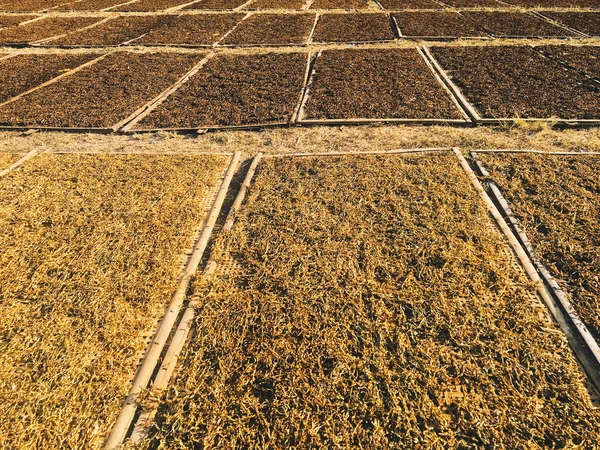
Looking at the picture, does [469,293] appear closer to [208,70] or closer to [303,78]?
[303,78]

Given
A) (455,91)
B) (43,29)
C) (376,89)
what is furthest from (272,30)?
(43,29)

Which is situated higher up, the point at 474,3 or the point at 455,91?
the point at 474,3

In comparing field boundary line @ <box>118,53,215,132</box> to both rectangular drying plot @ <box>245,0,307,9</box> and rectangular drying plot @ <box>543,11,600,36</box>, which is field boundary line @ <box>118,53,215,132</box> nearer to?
rectangular drying plot @ <box>245,0,307,9</box>

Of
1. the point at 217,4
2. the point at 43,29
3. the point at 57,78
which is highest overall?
the point at 217,4

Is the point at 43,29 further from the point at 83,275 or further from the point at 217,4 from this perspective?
the point at 83,275

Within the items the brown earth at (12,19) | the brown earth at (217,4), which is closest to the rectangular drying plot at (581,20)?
the brown earth at (217,4)

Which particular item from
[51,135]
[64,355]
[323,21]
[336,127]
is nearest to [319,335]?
[64,355]

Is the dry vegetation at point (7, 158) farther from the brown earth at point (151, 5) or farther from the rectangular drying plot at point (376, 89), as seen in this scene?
the brown earth at point (151, 5)
